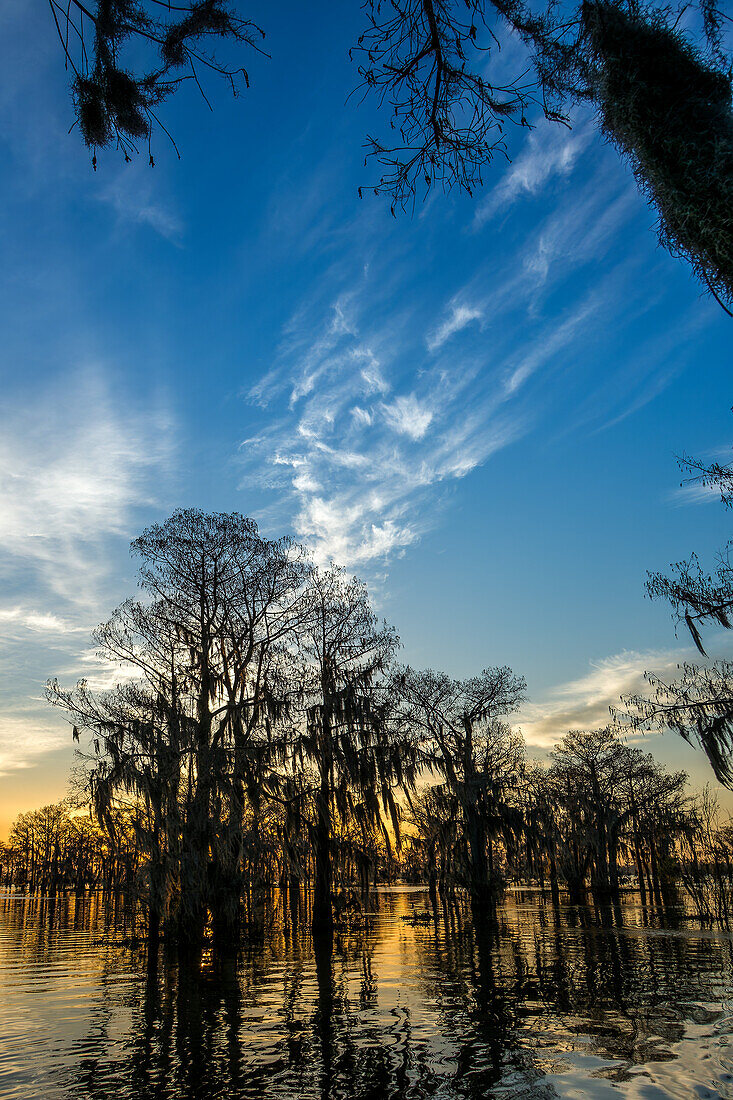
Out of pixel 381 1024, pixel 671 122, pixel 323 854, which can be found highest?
→ pixel 671 122

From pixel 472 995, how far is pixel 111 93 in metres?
11.0

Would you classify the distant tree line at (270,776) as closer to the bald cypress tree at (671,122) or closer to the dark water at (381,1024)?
the dark water at (381,1024)

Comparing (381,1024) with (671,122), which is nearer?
(671,122)

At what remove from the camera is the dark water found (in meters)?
5.36

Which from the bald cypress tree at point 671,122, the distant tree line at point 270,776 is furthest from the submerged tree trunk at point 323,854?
the bald cypress tree at point 671,122

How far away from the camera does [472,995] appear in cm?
922

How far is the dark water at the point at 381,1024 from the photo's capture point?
536 cm

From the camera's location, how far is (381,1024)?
758 cm

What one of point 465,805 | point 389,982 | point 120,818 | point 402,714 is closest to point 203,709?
point 120,818

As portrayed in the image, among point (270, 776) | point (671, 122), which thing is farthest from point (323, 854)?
point (671, 122)

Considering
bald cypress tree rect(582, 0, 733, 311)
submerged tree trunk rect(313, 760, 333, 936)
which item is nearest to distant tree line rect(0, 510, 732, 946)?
submerged tree trunk rect(313, 760, 333, 936)

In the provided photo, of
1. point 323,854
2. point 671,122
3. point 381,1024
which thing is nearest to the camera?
point 671,122

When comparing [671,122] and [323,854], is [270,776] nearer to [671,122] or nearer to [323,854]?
[323,854]

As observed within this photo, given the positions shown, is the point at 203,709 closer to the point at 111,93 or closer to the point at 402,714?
the point at 402,714
